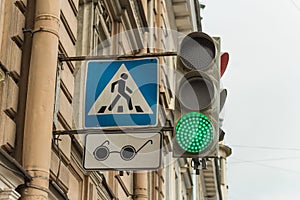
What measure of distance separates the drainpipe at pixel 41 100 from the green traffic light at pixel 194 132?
149 centimetres

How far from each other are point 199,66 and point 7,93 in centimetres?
207

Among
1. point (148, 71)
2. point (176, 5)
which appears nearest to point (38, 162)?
point (148, 71)

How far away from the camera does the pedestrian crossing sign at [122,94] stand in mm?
8000

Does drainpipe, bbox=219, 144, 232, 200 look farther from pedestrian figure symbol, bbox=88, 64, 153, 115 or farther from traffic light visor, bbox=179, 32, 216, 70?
traffic light visor, bbox=179, 32, 216, 70

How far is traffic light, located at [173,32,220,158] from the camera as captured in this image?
6816 mm

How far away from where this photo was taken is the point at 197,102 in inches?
273

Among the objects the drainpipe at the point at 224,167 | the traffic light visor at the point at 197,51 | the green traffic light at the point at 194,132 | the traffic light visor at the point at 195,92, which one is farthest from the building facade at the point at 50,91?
the drainpipe at the point at 224,167

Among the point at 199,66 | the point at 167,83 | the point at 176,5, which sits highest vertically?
the point at 176,5

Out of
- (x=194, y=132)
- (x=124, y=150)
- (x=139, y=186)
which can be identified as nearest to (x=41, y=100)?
(x=124, y=150)

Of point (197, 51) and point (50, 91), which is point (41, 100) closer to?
point (50, 91)

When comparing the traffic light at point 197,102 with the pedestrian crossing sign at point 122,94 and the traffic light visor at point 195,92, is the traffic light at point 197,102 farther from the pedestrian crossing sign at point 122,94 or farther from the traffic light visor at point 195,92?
the pedestrian crossing sign at point 122,94

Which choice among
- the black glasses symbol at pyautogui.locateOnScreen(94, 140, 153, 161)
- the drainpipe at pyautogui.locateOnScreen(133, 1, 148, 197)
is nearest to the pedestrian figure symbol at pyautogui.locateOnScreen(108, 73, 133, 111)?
the black glasses symbol at pyautogui.locateOnScreen(94, 140, 153, 161)

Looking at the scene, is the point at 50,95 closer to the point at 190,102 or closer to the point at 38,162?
the point at 38,162

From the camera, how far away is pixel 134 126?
790 cm
